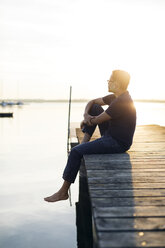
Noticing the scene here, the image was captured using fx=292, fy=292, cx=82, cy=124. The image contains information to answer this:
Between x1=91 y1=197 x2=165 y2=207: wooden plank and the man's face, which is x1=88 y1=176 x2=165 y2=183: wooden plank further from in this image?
the man's face

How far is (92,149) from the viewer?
555cm

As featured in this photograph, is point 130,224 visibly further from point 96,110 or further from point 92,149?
point 96,110

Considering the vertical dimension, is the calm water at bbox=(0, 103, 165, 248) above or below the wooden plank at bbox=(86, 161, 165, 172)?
below

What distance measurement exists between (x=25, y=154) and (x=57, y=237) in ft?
40.5

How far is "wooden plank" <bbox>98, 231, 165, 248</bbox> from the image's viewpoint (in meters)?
2.35

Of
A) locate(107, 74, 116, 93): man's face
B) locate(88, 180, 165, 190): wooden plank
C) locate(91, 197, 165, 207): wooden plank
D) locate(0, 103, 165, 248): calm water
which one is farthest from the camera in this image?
locate(0, 103, 165, 248): calm water

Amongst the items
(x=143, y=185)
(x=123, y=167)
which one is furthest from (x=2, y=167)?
(x=143, y=185)

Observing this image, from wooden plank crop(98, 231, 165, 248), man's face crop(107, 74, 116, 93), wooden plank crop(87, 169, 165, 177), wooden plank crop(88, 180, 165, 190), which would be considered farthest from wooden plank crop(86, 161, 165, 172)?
wooden plank crop(98, 231, 165, 248)

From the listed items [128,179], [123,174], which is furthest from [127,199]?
[123,174]

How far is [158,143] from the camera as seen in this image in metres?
8.23

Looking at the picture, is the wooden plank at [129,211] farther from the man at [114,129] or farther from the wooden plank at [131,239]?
the man at [114,129]

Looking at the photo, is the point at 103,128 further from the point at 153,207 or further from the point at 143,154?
the point at 153,207

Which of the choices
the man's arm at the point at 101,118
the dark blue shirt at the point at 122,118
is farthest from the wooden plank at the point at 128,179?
the man's arm at the point at 101,118

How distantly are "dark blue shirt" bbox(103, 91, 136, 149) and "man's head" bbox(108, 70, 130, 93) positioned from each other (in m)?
0.13
